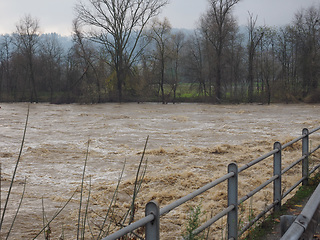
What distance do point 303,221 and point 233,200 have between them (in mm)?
2992

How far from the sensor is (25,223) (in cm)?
848

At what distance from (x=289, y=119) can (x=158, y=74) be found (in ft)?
86.6

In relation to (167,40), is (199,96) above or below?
below

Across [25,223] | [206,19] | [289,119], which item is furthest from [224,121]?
[206,19]

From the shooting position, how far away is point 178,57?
53.5 m

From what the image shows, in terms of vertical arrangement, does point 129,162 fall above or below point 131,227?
below

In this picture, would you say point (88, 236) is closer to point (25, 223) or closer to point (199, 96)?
point (25, 223)

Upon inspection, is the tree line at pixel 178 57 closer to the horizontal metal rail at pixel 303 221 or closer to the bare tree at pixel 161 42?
the bare tree at pixel 161 42

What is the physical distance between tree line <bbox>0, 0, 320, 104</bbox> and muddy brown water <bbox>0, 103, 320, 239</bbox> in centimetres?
2070

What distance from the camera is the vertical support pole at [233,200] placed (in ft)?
14.4

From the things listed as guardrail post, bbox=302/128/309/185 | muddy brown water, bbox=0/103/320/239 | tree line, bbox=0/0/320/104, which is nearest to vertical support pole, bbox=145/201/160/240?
muddy brown water, bbox=0/103/320/239

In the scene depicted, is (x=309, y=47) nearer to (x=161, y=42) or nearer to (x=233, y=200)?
(x=161, y=42)

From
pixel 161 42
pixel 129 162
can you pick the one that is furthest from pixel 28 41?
pixel 129 162

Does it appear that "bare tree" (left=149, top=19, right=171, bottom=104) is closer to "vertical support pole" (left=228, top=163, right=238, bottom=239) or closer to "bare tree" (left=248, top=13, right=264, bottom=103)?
"bare tree" (left=248, top=13, right=264, bottom=103)
